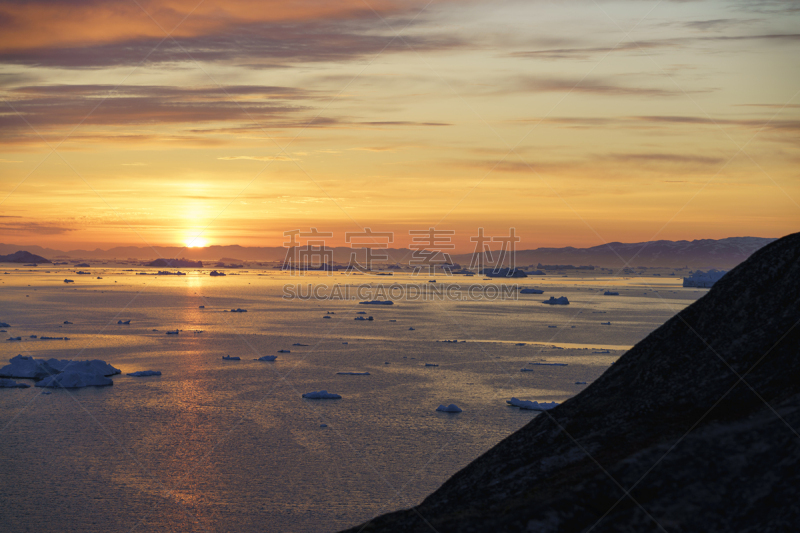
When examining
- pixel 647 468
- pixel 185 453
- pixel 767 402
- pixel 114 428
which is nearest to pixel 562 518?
pixel 647 468

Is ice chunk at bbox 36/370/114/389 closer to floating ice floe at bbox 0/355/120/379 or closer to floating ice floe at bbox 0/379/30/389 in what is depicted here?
floating ice floe at bbox 0/355/120/379

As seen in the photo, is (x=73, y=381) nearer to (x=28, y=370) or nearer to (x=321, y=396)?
(x=28, y=370)

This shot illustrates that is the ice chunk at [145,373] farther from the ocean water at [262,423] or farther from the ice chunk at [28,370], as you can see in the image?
the ice chunk at [28,370]

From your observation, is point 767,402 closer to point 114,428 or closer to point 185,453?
point 185,453

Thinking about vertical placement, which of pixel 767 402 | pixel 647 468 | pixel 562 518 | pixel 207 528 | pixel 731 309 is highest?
pixel 731 309

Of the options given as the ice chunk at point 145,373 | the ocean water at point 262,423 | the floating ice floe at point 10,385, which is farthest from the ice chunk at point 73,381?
the ice chunk at point 145,373
